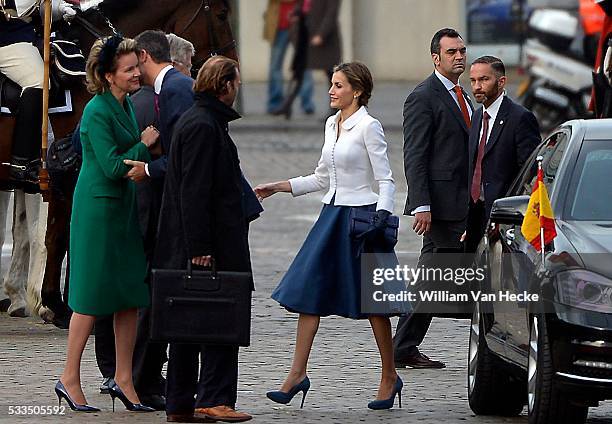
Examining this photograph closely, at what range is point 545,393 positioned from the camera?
811 cm

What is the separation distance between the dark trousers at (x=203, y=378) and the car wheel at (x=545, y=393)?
1.51 meters

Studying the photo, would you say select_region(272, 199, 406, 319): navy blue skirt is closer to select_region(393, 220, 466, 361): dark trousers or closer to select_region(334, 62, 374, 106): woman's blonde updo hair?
select_region(334, 62, 374, 106): woman's blonde updo hair

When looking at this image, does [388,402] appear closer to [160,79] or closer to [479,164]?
[479,164]

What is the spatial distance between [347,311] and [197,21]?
3.53 m

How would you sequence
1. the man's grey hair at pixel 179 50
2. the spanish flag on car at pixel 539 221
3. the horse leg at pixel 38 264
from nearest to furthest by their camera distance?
the spanish flag on car at pixel 539 221
the man's grey hair at pixel 179 50
the horse leg at pixel 38 264

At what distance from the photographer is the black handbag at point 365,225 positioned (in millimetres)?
9508

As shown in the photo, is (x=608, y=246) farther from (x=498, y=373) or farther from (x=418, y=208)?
(x=418, y=208)

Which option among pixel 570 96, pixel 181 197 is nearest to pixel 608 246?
pixel 181 197

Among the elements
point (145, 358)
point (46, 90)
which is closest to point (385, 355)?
point (145, 358)

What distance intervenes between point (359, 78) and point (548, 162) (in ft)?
3.62

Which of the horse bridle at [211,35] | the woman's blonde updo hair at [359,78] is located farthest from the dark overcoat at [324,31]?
the woman's blonde updo hair at [359,78]

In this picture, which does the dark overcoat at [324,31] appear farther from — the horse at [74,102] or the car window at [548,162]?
the car window at [548,162]

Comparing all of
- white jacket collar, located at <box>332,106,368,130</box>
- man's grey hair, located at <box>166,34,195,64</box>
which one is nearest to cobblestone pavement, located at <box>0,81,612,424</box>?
white jacket collar, located at <box>332,106,368,130</box>

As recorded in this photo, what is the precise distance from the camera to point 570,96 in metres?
24.4
